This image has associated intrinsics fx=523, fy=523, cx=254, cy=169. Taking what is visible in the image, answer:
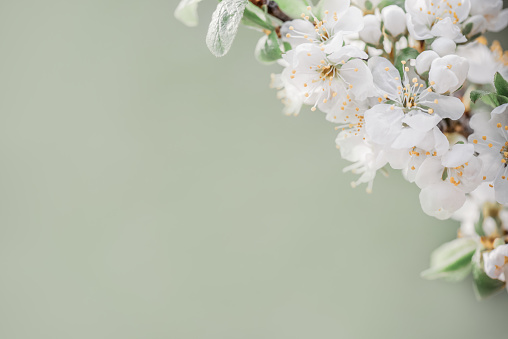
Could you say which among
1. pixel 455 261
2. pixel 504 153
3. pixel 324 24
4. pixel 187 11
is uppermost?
pixel 187 11

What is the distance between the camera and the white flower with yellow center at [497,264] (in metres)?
0.66

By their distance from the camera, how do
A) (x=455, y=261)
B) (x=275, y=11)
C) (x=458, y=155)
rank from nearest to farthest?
1. (x=458, y=155)
2. (x=275, y=11)
3. (x=455, y=261)

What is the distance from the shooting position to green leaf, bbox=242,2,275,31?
0.64m

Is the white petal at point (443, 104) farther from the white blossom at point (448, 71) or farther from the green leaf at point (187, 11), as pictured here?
the green leaf at point (187, 11)

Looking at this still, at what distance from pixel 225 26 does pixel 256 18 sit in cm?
7

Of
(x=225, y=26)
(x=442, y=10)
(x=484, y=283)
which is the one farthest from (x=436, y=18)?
(x=484, y=283)

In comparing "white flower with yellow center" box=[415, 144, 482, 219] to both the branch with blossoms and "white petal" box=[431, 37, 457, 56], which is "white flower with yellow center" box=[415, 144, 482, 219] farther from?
"white petal" box=[431, 37, 457, 56]

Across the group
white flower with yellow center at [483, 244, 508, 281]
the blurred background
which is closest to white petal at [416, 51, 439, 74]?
white flower with yellow center at [483, 244, 508, 281]

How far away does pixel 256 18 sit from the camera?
2.10 feet

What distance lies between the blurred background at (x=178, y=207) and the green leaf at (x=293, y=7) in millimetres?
1125

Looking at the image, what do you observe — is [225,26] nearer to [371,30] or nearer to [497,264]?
[371,30]

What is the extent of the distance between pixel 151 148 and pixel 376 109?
1327mm

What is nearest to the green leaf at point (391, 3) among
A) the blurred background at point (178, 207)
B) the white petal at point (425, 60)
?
the white petal at point (425, 60)

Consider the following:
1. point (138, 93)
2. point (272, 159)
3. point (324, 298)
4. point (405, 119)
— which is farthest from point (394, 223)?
point (405, 119)
